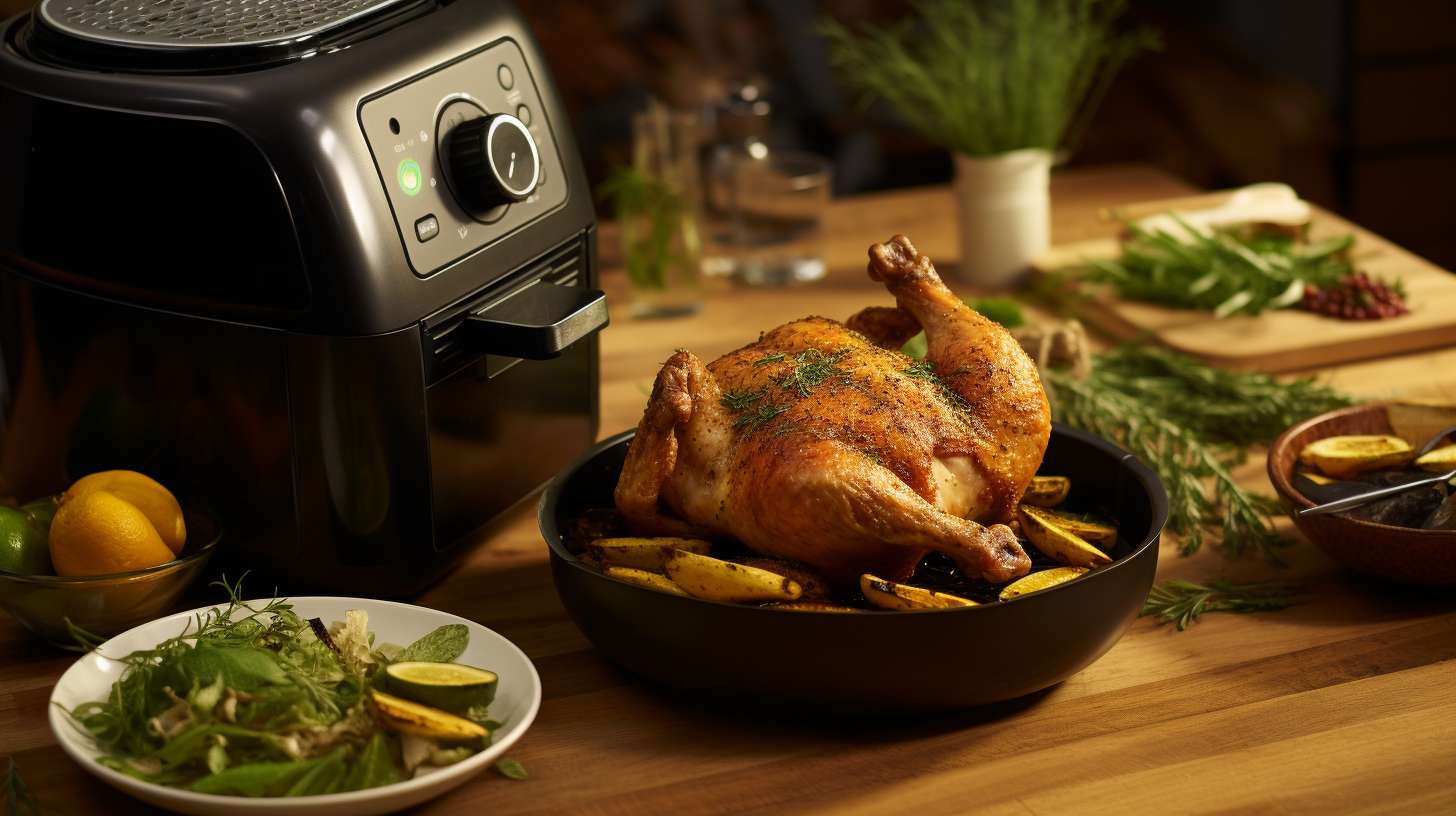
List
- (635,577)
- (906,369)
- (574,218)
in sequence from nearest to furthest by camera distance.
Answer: (635,577) < (906,369) < (574,218)

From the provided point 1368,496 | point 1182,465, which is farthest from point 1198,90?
point 1368,496

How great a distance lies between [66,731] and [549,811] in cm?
35

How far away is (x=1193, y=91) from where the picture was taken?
358cm

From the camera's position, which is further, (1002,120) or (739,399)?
(1002,120)

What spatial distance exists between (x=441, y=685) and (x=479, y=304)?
1.27 feet

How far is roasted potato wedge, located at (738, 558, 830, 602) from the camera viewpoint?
119 centimetres

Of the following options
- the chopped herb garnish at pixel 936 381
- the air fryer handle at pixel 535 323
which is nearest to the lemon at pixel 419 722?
the air fryer handle at pixel 535 323

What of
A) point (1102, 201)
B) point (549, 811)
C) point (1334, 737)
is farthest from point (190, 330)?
point (1102, 201)

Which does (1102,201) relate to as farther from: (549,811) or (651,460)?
(549,811)

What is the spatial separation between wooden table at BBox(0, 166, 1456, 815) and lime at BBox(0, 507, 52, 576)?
0.09 m

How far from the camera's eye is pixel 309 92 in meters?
1.24

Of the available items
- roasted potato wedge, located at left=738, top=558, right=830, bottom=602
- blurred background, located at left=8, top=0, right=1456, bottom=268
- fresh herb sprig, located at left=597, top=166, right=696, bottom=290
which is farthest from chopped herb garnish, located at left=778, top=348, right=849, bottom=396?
blurred background, located at left=8, top=0, right=1456, bottom=268

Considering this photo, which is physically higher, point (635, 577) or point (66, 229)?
point (66, 229)

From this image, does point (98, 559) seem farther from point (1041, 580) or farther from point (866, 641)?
point (1041, 580)
